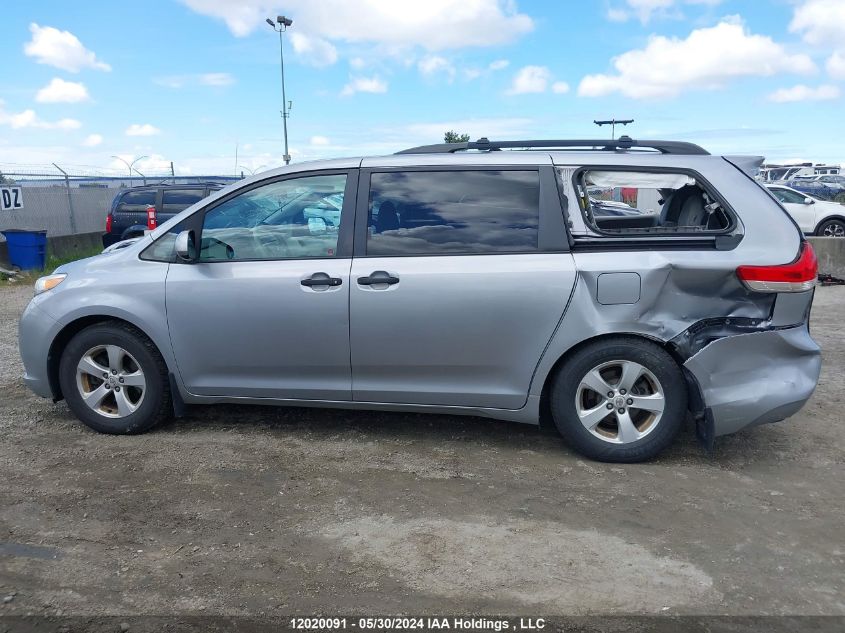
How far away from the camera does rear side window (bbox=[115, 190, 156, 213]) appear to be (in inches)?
563

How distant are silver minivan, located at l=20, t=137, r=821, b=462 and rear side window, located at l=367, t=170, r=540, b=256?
0.04ft

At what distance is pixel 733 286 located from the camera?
164 inches

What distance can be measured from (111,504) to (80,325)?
1493 millimetres

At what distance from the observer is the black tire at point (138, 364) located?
473 cm

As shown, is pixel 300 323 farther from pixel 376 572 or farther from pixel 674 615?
pixel 674 615

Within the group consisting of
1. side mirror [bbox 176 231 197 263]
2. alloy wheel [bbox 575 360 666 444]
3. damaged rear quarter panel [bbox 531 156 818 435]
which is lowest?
alloy wheel [bbox 575 360 666 444]

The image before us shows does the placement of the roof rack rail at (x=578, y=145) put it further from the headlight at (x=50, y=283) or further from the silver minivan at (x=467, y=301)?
the headlight at (x=50, y=283)

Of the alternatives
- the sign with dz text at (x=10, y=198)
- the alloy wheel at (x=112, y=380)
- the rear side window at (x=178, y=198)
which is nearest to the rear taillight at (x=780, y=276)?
the alloy wheel at (x=112, y=380)

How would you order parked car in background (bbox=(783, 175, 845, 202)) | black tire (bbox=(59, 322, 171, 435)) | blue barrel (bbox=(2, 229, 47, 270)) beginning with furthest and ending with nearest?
1. parked car in background (bbox=(783, 175, 845, 202))
2. blue barrel (bbox=(2, 229, 47, 270))
3. black tire (bbox=(59, 322, 171, 435))

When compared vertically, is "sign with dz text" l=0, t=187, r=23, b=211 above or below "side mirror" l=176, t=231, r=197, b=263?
above

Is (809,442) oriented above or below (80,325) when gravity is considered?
below

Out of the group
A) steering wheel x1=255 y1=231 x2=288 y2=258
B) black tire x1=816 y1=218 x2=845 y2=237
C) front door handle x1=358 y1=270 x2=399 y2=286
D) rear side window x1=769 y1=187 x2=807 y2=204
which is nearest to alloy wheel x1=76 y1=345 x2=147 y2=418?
steering wheel x1=255 y1=231 x2=288 y2=258

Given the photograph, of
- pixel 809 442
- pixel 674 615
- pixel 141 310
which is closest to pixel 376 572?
pixel 674 615

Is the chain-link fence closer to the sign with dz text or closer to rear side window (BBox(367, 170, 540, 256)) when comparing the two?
the sign with dz text
